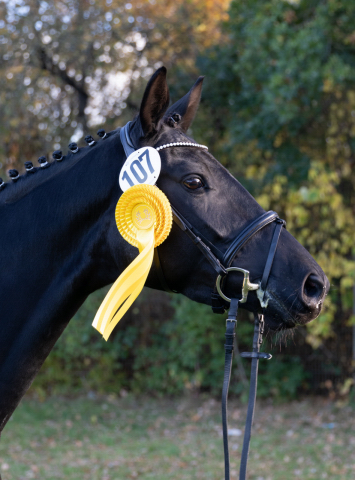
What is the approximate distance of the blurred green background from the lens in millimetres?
6504

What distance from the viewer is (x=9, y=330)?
1.79 metres

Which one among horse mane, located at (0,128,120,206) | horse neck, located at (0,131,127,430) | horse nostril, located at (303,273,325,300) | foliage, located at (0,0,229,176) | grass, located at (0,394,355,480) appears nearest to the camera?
horse nostril, located at (303,273,325,300)

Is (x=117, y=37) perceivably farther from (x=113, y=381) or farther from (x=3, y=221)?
(x=3, y=221)

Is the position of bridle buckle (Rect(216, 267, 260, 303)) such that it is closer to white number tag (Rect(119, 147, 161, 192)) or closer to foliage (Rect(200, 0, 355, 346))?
white number tag (Rect(119, 147, 161, 192))

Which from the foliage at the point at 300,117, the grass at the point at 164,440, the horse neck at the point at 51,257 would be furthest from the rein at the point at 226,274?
the foliage at the point at 300,117

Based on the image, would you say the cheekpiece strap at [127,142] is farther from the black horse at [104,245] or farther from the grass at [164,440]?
the grass at [164,440]

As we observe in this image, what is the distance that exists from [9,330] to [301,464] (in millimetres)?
4642

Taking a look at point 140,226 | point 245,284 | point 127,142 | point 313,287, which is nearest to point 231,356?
point 245,284

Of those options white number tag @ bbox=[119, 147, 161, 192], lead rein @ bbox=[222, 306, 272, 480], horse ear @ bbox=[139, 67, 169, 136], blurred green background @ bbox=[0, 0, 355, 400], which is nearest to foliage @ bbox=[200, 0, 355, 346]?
blurred green background @ bbox=[0, 0, 355, 400]

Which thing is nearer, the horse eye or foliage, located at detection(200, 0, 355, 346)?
the horse eye

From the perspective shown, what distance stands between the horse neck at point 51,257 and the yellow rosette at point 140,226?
0.07 metres

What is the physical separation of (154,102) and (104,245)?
1.90 feet

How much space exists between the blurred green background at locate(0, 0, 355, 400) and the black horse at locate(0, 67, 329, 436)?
4.47 m

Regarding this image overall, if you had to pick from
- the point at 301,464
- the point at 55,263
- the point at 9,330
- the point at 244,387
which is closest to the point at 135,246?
the point at 55,263
